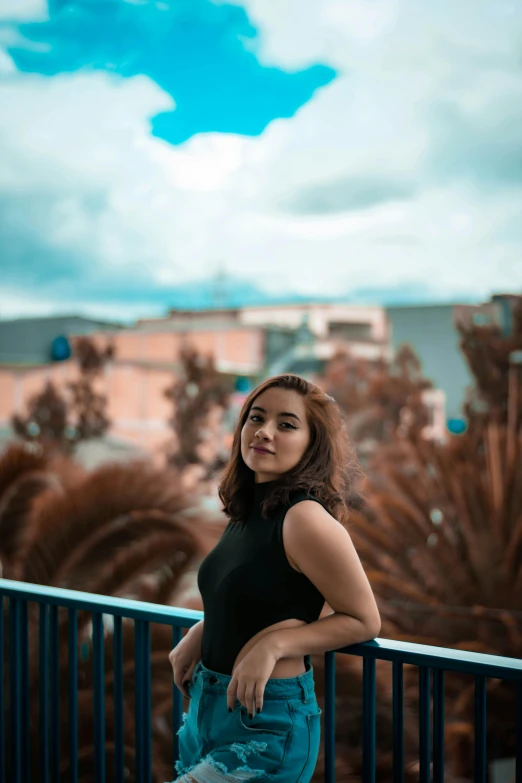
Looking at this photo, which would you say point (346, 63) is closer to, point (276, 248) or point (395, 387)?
point (276, 248)

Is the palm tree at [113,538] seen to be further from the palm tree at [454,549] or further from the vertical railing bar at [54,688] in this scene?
the vertical railing bar at [54,688]

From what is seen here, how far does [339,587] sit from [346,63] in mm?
41274

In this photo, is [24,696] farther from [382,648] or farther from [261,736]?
[382,648]

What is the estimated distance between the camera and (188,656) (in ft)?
5.96

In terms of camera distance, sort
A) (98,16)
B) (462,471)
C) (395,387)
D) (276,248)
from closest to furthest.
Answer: (462,471), (395,387), (98,16), (276,248)

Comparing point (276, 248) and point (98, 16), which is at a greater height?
point (98, 16)

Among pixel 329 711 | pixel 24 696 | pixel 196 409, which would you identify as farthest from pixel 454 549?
pixel 196 409

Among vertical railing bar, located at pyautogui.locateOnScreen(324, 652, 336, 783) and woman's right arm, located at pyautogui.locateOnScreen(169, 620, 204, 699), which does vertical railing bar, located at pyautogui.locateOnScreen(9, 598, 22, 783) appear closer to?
woman's right arm, located at pyautogui.locateOnScreen(169, 620, 204, 699)

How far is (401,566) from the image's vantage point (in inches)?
317

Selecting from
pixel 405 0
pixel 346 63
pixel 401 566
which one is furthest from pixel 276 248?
pixel 401 566

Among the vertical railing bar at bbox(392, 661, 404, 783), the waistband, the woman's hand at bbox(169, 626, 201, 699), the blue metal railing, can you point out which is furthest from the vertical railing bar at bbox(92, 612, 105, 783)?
the vertical railing bar at bbox(392, 661, 404, 783)

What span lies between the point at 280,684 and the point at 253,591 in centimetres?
18

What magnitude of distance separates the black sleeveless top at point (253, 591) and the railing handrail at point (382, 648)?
156 mm

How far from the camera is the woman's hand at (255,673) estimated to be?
1.53 metres
